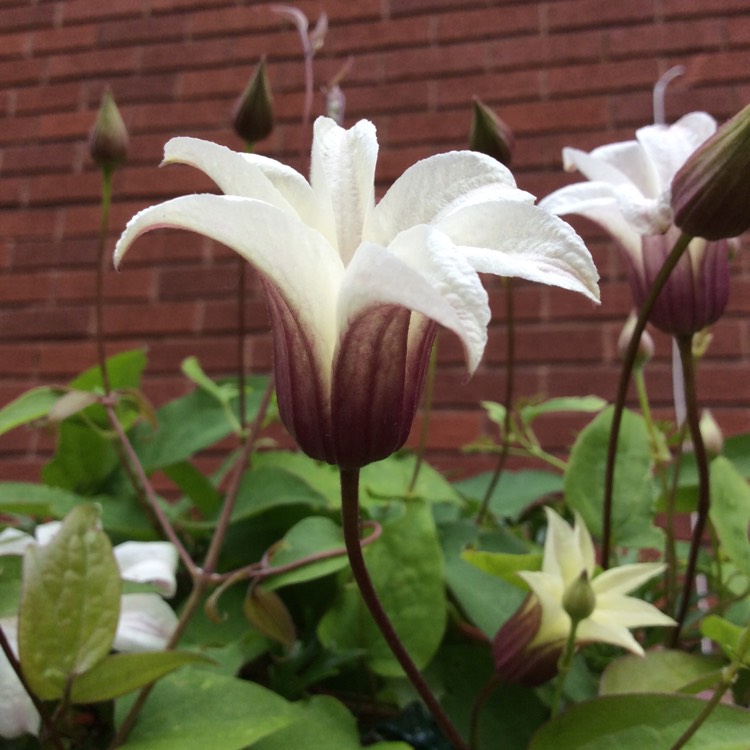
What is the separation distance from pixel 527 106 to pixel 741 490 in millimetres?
766

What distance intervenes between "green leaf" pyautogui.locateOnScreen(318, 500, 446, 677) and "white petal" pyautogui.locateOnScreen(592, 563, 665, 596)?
0.06m

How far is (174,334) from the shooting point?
3.41 feet

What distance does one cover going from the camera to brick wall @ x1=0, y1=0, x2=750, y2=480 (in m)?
0.96

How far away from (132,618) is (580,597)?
0.52 ft

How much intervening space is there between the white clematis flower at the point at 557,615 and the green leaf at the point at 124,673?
105 millimetres

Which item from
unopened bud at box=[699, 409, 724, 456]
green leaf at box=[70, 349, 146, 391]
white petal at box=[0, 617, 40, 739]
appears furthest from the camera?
green leaf at box=[70, 349, 146, 391]

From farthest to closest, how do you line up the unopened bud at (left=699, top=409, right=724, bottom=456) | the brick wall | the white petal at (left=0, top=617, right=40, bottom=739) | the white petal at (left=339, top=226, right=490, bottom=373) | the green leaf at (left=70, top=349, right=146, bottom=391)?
the brick wall
the green leaf at (left=70, top=349, right=146, bottom=391)
the unopened bud at (left=699, top=409, right=724, bottom=456)
the white petal at (left=0, top=617, right=40, bottom=739)
the white petal at (left=339, top=226, right=490, bottom=373)

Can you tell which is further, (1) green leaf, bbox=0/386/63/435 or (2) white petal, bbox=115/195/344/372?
(1) green leaf, bbox=0/386/63/435

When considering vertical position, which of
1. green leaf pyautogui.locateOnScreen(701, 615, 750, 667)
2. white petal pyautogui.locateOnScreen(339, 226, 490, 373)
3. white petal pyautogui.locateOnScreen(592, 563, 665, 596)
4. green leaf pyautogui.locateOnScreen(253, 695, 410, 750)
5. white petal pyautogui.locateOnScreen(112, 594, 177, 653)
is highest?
white petal pyautogui.locateOnScreen(339, 226, 490, 373)

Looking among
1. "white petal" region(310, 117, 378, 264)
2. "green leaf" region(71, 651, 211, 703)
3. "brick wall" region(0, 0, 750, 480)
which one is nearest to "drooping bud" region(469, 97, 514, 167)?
"white petal" region(310, 117, 378, 264)

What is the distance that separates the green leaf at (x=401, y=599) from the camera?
11.8 inches

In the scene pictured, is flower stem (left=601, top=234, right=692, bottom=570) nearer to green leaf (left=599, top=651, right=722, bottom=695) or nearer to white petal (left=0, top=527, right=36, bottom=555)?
green leaf (left=599, top=651, right=722, bottom=695)

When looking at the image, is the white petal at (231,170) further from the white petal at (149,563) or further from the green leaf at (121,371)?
the green leaf at (121,371)

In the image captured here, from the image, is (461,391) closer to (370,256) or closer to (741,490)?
(741,490)
